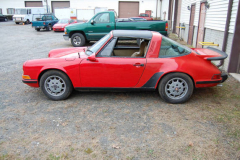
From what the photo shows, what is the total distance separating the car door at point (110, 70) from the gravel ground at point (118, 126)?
1.41 feet

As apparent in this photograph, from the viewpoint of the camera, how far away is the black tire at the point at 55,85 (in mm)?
4121

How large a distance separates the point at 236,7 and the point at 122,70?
14.6 ft

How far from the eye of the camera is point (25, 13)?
108 feet

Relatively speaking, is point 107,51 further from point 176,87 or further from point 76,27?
point 76,27

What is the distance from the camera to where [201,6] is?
10523 millimetres

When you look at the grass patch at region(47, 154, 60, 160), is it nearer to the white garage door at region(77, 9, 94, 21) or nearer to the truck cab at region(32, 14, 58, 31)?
the truck cab at region(32, 14, 58, 31)

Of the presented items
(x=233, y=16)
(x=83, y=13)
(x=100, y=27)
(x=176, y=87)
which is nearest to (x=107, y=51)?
(x=176, y=87)

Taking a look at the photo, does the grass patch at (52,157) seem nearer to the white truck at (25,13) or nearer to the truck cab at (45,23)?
the truck cab at (45,23)

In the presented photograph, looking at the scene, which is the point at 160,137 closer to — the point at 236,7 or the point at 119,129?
the point at 119,129

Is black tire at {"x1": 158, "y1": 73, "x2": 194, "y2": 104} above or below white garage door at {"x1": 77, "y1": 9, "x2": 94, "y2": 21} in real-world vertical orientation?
below

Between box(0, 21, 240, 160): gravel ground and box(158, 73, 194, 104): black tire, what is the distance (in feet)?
0.51

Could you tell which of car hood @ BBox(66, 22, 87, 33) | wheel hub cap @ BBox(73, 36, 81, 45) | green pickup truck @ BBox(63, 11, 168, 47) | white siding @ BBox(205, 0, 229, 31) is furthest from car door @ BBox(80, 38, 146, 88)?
wheel hub cap @ BBox(73, 36, 81, 45)

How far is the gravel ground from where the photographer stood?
276cm

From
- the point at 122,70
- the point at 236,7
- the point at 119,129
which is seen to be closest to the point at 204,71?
the point at 122,70
